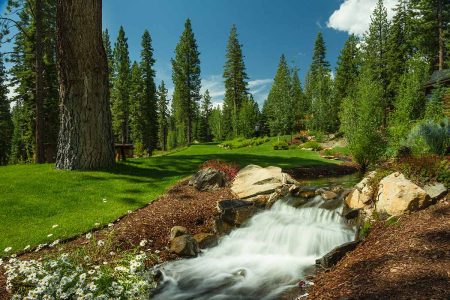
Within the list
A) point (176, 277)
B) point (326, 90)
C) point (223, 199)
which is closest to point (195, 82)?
point (326, 90)

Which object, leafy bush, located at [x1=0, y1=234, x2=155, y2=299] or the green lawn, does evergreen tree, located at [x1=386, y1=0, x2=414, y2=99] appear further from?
leafy bush, located at [x1=0, y1=234, x2=155, y2=299]

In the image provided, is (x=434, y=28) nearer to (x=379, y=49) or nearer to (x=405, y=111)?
(x=379, y=49)

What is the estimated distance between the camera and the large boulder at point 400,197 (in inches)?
273

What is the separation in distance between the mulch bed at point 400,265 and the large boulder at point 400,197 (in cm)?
27

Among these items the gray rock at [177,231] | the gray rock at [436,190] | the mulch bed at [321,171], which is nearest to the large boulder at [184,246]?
the gray rock at [177,231]

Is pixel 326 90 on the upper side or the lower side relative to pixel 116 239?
upper

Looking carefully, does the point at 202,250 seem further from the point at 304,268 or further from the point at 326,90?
the point at 326,90

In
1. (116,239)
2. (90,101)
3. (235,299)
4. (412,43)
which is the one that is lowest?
(235,299)

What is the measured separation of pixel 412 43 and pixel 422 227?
3893cm

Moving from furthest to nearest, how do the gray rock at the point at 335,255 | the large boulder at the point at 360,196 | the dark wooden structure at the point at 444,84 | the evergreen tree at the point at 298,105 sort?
the evergreen tree at the point at 298,105
the dark wooden structure at the point at 444,84
the large boulder at the point at 360,196
the gray rock at the point at 335,255

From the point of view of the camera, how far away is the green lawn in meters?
7.13

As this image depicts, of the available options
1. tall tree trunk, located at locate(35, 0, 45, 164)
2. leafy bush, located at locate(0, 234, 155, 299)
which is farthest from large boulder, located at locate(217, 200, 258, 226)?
tall tree trunk, located at locate(35, 0, 45, 164)

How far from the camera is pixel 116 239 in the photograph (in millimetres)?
6984

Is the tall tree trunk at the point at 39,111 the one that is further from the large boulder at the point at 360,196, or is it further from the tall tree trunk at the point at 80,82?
the large boulder at the point at 360,196
